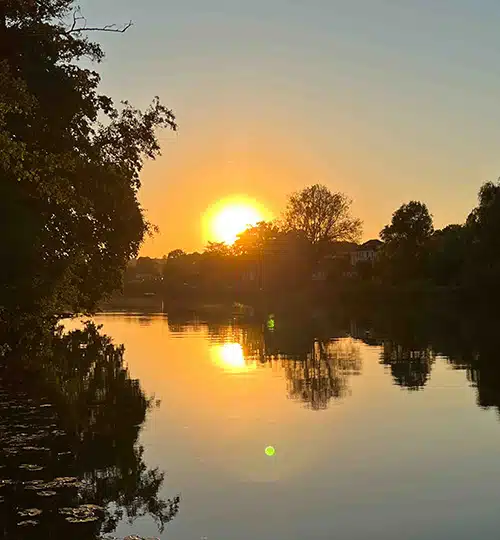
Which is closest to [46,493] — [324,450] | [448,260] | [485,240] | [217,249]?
[324,450]

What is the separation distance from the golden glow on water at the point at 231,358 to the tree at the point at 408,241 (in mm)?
65497

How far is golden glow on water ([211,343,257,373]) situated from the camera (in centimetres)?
3243

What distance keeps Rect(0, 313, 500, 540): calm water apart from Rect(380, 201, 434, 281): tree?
71.9 metres

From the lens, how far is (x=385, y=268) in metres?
108

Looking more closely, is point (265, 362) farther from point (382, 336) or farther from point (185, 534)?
point (185, 534)

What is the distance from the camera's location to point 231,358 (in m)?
36.5

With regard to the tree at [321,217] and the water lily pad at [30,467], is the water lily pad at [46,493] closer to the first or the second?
the water lily pad at [30,467]

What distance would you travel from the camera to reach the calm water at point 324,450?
482 inches

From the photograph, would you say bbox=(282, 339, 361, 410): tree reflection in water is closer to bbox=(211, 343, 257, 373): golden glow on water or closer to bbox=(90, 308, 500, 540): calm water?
bbox=(90, 308, 500, 540): calm water

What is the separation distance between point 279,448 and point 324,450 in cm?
96

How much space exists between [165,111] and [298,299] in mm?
72332

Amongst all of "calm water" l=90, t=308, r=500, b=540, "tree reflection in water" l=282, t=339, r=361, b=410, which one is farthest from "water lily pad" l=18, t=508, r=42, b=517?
"tree reflection in water" l=282, t=339, r=361, b=410

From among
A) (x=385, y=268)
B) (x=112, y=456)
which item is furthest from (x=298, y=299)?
(x=112, y=456)

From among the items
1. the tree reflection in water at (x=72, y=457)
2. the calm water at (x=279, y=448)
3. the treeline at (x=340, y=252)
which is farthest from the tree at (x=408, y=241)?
the tree reflection in water at (x=72, y=457)
